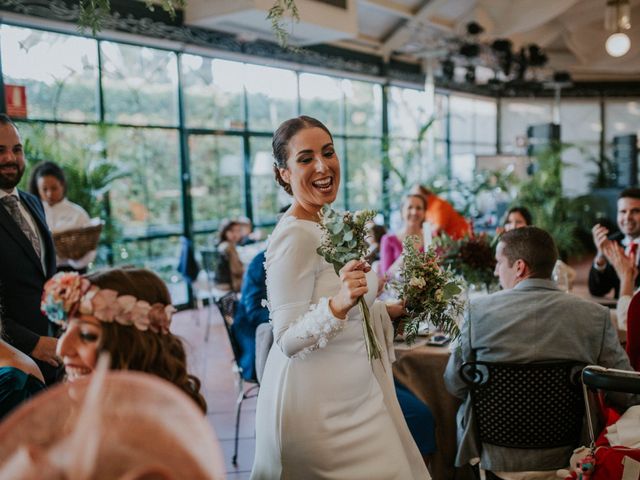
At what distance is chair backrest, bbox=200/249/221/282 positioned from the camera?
22.3 feet

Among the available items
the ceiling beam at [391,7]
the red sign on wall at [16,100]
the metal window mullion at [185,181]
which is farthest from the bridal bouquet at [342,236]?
the ceiling beam at [391,7]

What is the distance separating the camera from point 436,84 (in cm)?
1476

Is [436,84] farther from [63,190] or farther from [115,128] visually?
[63,190]

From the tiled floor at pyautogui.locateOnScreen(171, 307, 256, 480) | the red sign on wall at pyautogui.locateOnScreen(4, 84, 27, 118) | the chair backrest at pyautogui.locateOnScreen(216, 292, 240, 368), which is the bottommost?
the tiled floor at pyautogui.locateOnScreen(171, 307, 256, 480)

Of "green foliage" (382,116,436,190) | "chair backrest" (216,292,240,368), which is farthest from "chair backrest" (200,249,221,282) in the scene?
"green foliage" (382,116,436,190)

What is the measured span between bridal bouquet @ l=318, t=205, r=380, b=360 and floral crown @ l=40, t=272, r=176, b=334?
20.1 inches

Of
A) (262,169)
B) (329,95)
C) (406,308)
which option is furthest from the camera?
(329,95)

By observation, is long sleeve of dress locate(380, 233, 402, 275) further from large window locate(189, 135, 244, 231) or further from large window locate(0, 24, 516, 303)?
large window locate(189, 135, 244, 231)

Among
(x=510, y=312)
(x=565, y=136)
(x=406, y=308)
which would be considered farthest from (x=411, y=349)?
(x=565, y=136)

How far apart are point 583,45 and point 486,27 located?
442 cm

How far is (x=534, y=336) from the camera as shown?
2562 mm

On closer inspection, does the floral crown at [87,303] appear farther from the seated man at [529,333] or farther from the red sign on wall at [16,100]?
the red sign on wall at [16,100]

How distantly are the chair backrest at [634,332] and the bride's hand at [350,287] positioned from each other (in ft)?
4.52

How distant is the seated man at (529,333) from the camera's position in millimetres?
2537
